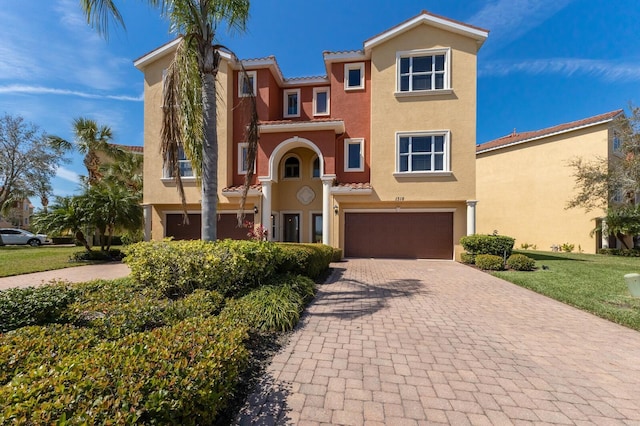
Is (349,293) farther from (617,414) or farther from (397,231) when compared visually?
(397,231)

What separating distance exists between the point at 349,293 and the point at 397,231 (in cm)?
786

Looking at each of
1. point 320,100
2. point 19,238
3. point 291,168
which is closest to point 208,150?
point 291,168

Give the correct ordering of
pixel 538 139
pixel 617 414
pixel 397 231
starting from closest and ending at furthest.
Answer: pixel 617 414 → pixel 397 231 → pixel 538 139

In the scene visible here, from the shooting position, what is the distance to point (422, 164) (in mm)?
13789

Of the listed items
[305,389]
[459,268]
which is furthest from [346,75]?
[305,389]

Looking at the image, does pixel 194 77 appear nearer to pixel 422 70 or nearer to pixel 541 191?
pixel 422 70

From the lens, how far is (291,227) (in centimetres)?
1582

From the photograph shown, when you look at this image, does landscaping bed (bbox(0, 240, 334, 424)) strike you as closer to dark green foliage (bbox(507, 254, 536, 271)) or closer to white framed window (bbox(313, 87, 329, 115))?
dark green foliage (bbox(507, 254, 536, 271))

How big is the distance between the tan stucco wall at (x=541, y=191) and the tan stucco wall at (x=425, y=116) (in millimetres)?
12316

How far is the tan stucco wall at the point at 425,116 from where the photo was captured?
1330 centimetres

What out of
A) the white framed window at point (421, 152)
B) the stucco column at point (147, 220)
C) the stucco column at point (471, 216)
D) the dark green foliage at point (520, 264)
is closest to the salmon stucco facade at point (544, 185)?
the stucco column at point (471, 216)

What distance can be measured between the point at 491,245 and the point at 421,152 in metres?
5.46

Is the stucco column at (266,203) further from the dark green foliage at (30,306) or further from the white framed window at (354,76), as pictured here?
the dark green foliage at (30,306)

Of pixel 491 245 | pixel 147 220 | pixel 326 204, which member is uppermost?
Answer: pixel 326 204
